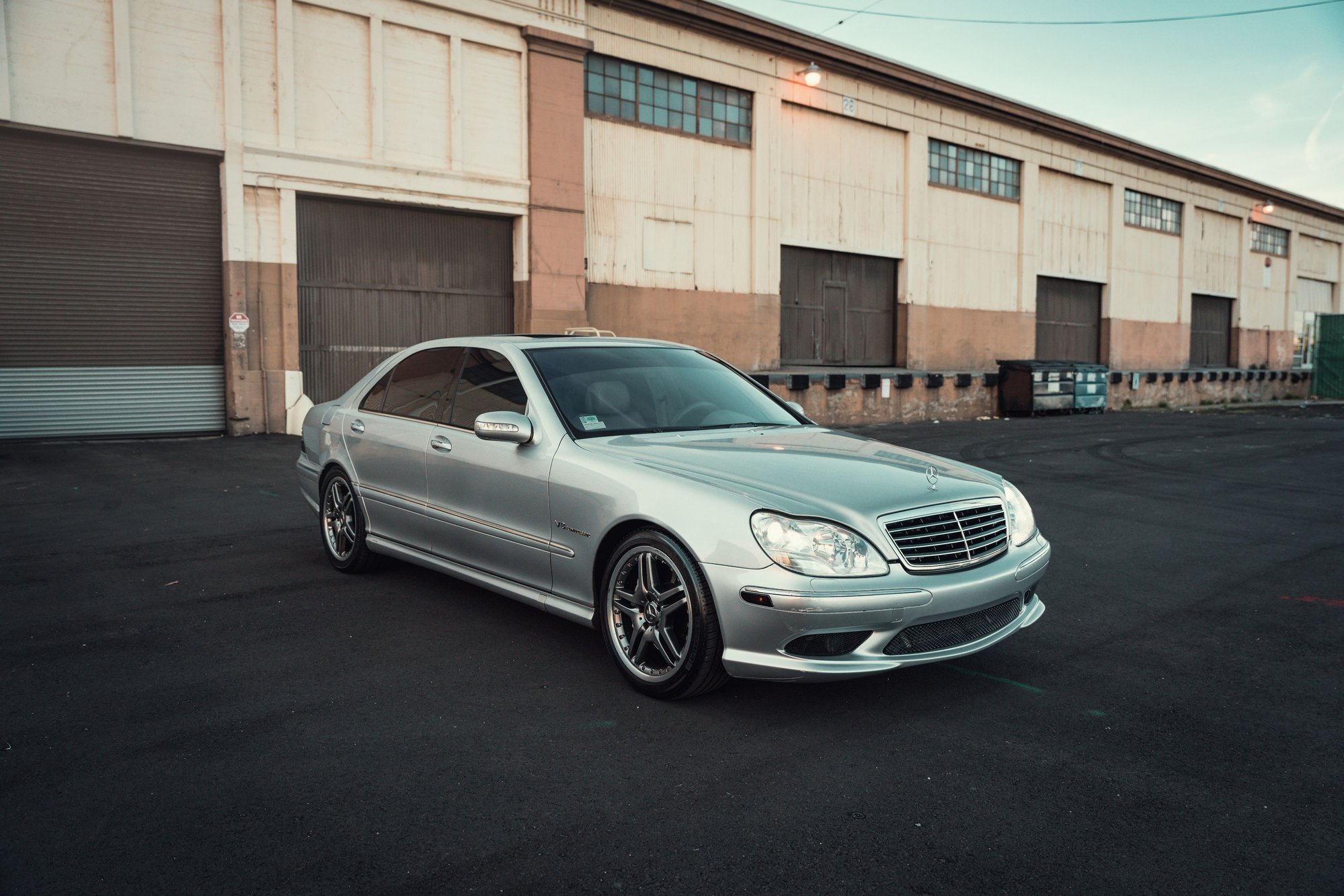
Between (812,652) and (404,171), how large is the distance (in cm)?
1416

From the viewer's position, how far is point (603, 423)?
15.3ft

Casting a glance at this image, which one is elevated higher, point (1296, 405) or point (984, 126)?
point (984, 126)

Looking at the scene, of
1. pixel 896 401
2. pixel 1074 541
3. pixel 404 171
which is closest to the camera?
Answer: pixel 1074 541

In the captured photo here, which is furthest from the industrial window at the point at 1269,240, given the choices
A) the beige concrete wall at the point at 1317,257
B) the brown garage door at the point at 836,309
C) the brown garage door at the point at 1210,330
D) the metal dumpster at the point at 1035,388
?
the brown garage door at the point at 836,309

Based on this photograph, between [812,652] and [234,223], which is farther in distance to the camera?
[234,223]

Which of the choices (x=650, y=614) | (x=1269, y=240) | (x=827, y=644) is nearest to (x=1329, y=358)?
(x=1269, y=240)

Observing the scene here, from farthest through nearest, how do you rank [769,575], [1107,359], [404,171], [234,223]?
[1107,359] → [404,171] → [234,223] → [769,575]

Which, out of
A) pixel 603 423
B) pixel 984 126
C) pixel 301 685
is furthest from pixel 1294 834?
pixel 984 126

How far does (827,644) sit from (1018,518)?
1304 mm

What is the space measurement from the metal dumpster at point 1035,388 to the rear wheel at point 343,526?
19.8 metres

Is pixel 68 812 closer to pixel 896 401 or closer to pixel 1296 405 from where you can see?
pixel 896 401

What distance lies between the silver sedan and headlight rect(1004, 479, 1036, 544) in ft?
0.06

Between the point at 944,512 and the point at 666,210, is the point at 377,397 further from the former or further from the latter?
the point at 666,210

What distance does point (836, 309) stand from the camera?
75.8ft
